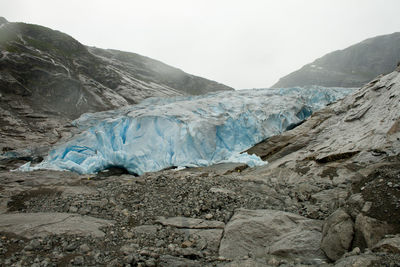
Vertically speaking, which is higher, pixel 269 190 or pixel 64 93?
pixel 64 93

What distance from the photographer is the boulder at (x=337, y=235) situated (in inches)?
129

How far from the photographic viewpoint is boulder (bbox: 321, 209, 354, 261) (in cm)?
328

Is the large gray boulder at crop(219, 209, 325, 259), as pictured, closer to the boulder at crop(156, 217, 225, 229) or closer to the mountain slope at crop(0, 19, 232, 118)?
the boulder at crop(156, 217, 225, 229)

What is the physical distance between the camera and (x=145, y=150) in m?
12.5

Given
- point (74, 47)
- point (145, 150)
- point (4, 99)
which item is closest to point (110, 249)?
point (145, 150)

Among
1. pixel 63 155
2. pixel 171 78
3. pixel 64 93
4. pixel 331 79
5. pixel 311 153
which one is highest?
pixel 331 79

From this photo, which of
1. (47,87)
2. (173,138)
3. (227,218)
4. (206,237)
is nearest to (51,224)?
(206,237)

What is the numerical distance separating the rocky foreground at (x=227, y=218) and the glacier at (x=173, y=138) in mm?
4578

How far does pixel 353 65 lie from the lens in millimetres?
69062

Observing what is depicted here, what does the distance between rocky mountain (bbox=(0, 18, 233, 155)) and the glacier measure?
630 cm

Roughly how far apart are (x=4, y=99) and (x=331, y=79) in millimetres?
68209

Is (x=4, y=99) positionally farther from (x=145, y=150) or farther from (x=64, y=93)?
(x=145, y=150)

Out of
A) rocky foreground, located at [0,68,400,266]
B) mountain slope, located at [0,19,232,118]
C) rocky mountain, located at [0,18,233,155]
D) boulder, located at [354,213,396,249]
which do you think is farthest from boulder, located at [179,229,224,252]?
mountain slope, located at [0,19,232,118]

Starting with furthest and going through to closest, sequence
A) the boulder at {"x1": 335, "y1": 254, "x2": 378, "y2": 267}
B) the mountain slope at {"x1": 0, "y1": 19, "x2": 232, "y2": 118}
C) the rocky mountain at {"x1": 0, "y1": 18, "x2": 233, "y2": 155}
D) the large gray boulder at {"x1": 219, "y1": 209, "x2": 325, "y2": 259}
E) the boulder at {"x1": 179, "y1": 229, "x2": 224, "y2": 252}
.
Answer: the mountain slope at {"x1": 0, "y1": 19, "x2": 232, "y2": 118}, the rocky mountain at {"x1": 0, "y1": 18, "x2": 233, "y2": 155}, the boulder at {"x1": 179, "y1": 229, "x2": 224, "y2": 252}, the large gray boulder at {"x1": 219, "y1": 209, "x2": 325, "y2": 259}, the boulder at {"x1": 335, "y1": 254, "x2": 378, "y2": 267}
